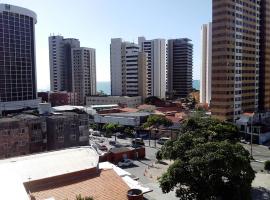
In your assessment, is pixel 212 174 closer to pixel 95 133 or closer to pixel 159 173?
pixel 159 173

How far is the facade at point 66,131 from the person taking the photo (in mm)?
70750

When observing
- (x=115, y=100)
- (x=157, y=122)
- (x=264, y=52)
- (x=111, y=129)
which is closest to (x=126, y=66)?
(x=115, y=100)

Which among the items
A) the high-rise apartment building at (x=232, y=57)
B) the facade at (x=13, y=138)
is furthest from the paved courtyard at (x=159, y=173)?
the facade at (x=13, y=138)

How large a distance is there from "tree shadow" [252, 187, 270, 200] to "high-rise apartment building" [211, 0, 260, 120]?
50.6 meters

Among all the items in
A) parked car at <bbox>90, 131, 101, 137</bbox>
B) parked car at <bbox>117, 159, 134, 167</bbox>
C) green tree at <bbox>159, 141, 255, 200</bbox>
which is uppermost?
green tree at <bbox>159, 141, 255, 200</bbox>

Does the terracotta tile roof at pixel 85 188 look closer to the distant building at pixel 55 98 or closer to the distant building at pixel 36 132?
the distant building at pixel 36 132

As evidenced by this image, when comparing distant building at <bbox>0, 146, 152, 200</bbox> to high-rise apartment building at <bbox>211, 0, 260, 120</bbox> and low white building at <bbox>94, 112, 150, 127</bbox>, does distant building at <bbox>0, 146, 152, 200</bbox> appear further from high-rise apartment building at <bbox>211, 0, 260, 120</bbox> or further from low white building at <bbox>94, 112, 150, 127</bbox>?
high-rise apartment building at <bbox>211, 0, 260, 120</bbox>

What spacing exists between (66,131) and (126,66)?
119 metres

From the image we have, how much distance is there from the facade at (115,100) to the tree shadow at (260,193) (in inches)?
4618

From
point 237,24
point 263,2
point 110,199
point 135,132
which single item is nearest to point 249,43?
point 237,24

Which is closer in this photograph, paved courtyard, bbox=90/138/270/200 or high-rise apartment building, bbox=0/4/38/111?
paved courtyard, bbox=90/138/270/200

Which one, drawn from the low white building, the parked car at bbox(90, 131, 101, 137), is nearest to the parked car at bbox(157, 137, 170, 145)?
the low white building

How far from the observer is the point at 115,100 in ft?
567

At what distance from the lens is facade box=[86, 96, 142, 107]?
561 ft
